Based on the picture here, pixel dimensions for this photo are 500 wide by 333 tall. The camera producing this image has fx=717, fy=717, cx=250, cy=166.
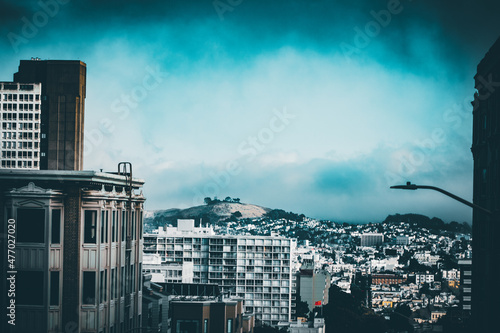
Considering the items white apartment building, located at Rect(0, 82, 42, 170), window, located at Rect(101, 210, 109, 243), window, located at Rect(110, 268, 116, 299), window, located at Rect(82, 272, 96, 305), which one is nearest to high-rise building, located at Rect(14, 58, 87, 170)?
white apartment building, located at Rect(0, 82, 42, 170)

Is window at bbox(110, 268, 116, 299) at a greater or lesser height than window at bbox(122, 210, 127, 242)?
lesser

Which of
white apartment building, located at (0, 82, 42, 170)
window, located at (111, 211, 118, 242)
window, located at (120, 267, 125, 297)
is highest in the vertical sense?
white apartment building, located at (0, 82, 42, 170)

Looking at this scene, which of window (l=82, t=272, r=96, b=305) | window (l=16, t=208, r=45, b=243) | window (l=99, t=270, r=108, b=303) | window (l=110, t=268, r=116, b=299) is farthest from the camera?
window (l=110, t=268, r=116, b=299)

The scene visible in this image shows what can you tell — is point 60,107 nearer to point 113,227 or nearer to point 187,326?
point 187,326

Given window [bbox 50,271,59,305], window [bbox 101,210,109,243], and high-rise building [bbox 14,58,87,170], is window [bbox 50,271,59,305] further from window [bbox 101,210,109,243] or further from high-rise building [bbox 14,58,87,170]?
high-rise building [bbox 14,58,87,170]

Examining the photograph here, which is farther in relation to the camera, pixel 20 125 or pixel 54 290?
pixel 20 125

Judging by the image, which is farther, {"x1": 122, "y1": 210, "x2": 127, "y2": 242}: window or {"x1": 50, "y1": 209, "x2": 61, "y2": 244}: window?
{"x1": 122, "y1": 210, "x2": 127, "y2": 242}: window

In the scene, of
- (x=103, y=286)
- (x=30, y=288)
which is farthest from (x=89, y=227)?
(x=30, y=288)
